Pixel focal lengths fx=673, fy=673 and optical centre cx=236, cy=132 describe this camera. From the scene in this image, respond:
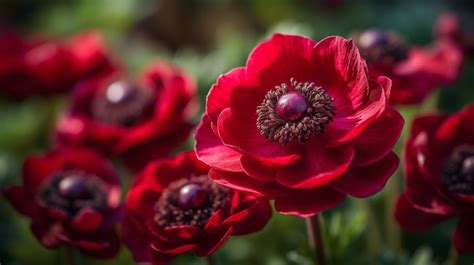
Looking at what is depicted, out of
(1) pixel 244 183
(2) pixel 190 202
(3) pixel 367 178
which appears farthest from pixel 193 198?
(3) pixel 367 178

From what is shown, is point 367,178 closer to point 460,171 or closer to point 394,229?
point 460,171

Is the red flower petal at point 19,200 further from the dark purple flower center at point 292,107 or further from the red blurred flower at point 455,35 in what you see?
the red blurred flower at point 455,35

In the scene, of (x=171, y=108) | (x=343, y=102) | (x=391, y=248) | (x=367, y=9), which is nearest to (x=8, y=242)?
(x=171, y=108)

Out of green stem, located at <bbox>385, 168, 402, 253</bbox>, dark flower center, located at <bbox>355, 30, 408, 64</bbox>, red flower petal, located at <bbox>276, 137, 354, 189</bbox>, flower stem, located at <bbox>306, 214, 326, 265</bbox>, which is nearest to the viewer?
red flower petal, located at <bbox>276, 137, 354, 189</bbox>

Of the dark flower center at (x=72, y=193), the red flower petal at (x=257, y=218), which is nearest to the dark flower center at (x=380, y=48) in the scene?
the red flower petal at (x=257, y=218)

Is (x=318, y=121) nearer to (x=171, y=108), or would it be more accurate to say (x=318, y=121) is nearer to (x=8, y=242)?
(x=171, y=108)

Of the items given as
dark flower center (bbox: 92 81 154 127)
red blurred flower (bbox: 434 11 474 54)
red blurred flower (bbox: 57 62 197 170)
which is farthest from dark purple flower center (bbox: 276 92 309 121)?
red blurred flower (bbox: 434 11 474 54)

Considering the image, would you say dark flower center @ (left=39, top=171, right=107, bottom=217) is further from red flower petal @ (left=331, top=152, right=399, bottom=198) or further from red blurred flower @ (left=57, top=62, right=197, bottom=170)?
red flower petal @ (left=331, top=152, right=399, bottom=198)
